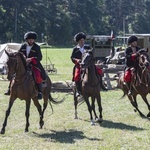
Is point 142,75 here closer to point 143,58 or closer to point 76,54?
point 143,58

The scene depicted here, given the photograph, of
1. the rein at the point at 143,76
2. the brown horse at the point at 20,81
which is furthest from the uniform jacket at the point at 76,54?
the brown horse at the point at 20,81

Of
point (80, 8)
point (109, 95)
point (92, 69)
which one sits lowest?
point (109, 95)

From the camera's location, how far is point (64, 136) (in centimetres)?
1064

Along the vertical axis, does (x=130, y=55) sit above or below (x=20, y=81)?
above

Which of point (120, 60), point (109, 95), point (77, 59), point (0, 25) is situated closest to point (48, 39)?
point (0, 25)

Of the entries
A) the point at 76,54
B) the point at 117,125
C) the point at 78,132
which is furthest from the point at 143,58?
the point at 78,132

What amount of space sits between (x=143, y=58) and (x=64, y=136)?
347 cm

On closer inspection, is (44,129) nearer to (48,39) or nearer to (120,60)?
(120,60)

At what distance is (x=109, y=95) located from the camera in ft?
61.9

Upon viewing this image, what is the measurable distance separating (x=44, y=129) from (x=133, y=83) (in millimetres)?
3294

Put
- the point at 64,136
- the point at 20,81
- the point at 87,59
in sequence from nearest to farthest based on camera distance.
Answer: the point at 64,136 → the point at 20,81 → the point at 87,59

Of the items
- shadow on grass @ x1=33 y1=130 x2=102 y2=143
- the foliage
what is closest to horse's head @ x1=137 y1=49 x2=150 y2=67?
shadow on grass @ x1=33 y1=130 x2=102 y2=143

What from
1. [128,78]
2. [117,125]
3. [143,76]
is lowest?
[117,125]

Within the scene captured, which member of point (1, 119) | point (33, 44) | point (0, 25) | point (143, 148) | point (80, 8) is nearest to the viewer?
point (143, 148)
